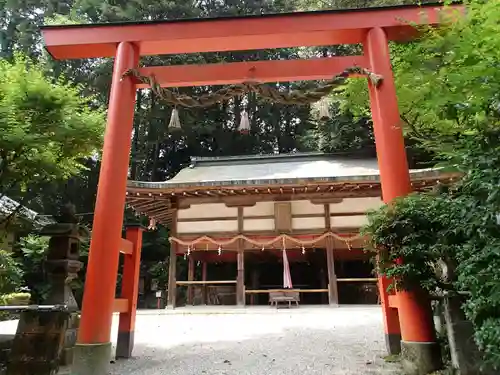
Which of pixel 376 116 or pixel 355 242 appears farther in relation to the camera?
pixel 355 242

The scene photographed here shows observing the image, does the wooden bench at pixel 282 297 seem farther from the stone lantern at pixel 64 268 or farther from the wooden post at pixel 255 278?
the stone lantern at pixel 64 268

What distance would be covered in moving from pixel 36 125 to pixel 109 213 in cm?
127

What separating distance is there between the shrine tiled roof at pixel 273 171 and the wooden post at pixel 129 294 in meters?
5.25

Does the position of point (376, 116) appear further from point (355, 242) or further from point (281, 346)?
point (355, 242)

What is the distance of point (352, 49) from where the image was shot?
48.6 ft

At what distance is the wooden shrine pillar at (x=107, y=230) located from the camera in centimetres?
389

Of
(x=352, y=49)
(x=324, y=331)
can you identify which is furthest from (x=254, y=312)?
(x=352, y=49)

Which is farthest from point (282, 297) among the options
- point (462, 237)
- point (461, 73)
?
point (461, 73)

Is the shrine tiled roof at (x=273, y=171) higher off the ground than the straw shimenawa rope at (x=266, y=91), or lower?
higher

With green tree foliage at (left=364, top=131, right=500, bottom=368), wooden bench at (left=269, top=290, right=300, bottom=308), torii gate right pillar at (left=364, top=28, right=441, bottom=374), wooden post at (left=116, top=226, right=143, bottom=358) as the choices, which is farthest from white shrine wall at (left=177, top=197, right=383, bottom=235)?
green tree foliage at (left=364, top=131, right=500, bottom=368)

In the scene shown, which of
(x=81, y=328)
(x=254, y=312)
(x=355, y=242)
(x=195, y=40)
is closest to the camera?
(x=81, y=328)

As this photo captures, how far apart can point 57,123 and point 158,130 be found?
718 inches

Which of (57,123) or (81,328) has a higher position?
(57,123)

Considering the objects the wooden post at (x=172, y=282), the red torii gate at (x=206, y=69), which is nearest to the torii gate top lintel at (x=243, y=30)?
the red torii gate at (x=206, y=69)
